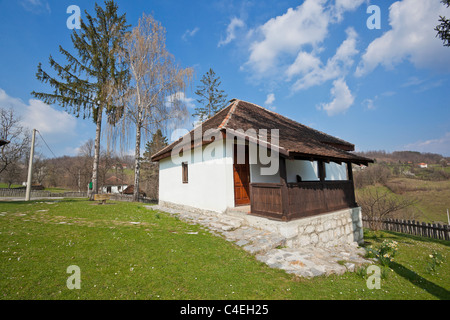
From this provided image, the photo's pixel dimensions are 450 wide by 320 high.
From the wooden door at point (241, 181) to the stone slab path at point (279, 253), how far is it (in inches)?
41.1

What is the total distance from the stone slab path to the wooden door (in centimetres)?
104

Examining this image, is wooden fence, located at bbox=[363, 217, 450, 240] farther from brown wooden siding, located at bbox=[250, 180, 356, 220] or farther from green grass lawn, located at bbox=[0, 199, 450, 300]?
brown wooden siding, located at bbox=[250, 180, 356, 220]

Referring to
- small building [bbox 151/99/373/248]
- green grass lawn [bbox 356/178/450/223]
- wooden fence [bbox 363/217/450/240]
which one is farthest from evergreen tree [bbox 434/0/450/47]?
green grass lawn [bbox 356/178/450/223]

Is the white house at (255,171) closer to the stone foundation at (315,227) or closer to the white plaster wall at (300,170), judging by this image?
the white plaster wall at (300,170)

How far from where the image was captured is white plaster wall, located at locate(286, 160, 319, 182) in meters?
9.34

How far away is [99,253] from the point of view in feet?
13.3

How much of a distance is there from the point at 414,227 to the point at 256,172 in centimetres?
1047

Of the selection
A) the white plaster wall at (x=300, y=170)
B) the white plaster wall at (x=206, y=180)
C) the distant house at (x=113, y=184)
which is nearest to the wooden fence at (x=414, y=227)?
the white plaster wall at (x=300, y=170)

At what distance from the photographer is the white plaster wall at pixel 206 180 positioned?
752 cm

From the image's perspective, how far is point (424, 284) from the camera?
4.18 metres
